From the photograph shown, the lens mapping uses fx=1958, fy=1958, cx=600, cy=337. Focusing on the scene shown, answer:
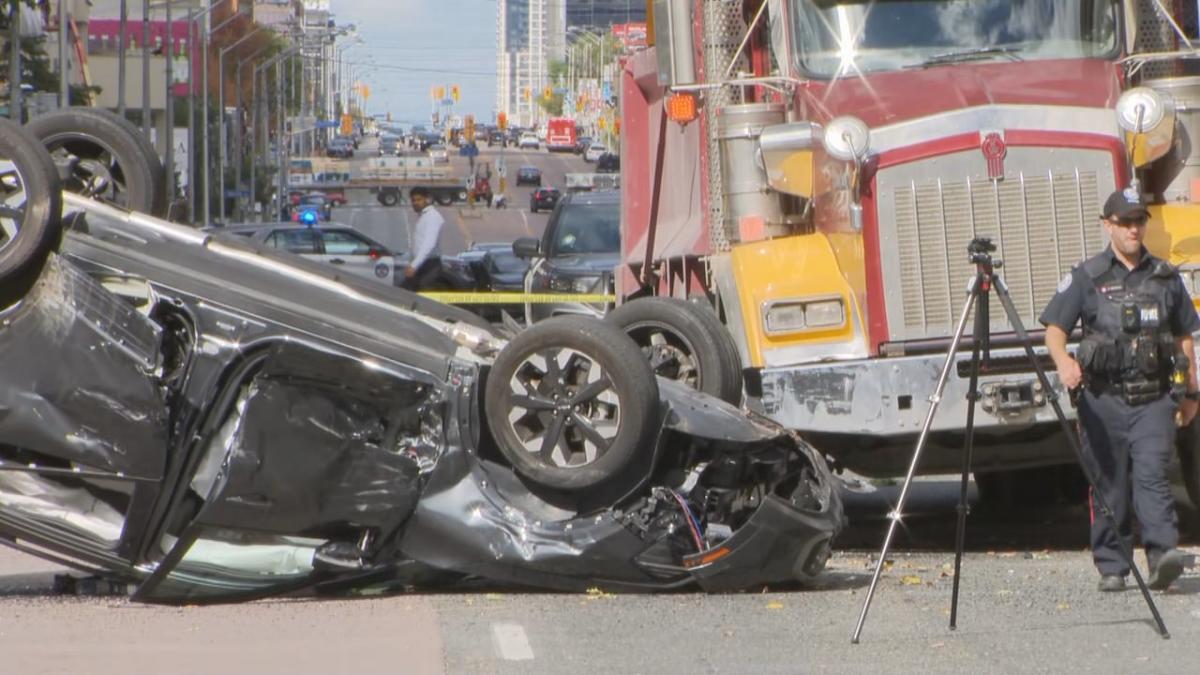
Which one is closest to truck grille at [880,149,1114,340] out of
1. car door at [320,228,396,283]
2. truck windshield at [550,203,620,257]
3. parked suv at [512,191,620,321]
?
parked suv at [512,191,620,321]

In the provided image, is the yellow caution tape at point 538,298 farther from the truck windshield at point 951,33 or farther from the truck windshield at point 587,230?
the truck windshield at point 951,33

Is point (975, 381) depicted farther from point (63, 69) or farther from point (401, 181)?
point (401, 181)

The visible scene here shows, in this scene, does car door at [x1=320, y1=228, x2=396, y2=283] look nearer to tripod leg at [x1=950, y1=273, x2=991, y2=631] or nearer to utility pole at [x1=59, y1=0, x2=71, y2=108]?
utility pole at [x1=59, y1=0, x2=71, y2=108]

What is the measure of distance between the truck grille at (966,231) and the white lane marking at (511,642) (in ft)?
9.19

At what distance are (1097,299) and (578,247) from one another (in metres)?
12.1

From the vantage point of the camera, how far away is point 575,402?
839cm

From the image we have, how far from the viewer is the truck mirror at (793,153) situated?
33.8 feet

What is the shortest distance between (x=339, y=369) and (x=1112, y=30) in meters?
4.89

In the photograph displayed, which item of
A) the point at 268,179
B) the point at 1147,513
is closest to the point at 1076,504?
the point at 1147,513

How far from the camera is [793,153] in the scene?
10.4 meters

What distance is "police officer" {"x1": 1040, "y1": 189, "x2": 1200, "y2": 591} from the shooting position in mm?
8414

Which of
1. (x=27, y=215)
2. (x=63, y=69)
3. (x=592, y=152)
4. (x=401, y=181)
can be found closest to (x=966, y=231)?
(x=27, y=215)

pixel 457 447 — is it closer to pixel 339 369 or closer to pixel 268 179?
pixel 339 369

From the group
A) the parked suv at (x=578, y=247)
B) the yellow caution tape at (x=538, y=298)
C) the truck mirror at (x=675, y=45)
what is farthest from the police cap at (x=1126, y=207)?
the parked suv at (x=578, y=247)
